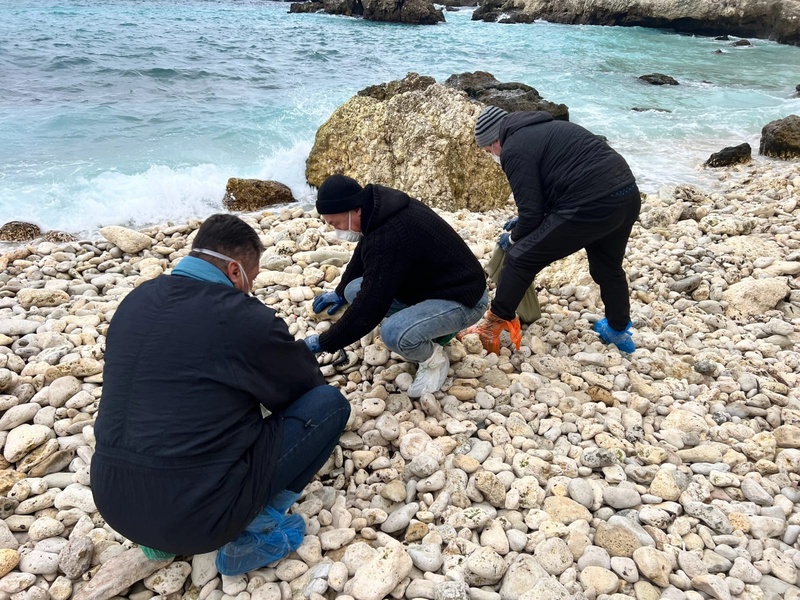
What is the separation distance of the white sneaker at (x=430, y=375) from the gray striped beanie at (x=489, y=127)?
1380 mm

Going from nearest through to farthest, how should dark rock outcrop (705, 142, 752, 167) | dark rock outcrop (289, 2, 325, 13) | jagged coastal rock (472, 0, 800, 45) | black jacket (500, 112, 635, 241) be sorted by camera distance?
black jacket (500, 112, 635, 241) → dark rock outcrop (705, 142, 752, 167) → jagged coastal rock (472, 0, 800, 45) → dark rock outcrop (289, 2, 325, 13)

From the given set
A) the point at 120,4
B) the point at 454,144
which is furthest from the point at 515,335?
the point at 120,4

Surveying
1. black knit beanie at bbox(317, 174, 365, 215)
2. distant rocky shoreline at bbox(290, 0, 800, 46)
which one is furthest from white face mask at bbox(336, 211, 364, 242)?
distant rocky shoreline at bbox(290, 0, 800, 46)

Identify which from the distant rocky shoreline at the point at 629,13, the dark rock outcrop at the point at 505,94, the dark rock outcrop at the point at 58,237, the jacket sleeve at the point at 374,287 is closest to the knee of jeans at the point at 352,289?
the jacket sleeve at the point at 374,287

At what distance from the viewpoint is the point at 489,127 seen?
3.48 m

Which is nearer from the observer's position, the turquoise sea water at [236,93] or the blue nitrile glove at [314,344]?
the blue nitrile glove at [314,344]

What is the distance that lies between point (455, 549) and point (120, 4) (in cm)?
4245

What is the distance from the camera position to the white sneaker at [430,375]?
333 cm

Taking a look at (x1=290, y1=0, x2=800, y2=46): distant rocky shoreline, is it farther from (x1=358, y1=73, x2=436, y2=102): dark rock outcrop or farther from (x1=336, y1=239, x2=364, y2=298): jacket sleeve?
(x1=336, y1=239, x2=364, y2=298): jacket sleeve

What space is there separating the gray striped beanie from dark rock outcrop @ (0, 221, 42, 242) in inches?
236

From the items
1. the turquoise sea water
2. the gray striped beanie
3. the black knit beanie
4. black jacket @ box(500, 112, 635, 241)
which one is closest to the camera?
the black knit beanie

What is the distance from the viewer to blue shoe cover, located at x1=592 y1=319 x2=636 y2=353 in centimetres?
390

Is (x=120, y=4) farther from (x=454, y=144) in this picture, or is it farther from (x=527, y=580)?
(x=527, y=580)

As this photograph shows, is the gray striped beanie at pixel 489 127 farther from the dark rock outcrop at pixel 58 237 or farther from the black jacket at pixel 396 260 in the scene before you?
the dark rock outcrop at pixel 58 237
